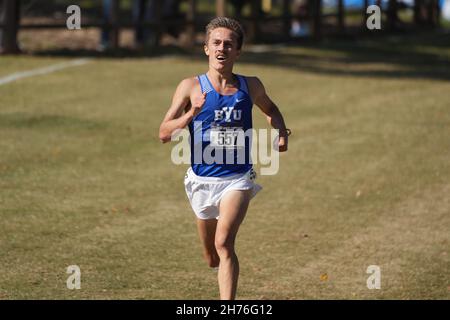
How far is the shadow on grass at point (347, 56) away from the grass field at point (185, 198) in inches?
25.3

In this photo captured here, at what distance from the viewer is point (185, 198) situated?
42.2 feet

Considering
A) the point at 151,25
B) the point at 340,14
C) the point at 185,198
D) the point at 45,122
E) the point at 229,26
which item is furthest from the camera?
the point at 340,14

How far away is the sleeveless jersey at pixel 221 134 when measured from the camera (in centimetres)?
Answer: 798

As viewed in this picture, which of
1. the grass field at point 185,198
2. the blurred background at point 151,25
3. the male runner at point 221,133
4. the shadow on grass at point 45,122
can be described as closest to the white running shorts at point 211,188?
the male runner at point 221,133

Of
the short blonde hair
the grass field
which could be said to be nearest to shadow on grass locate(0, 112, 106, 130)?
the grass field

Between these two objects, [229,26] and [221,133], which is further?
[229,26]

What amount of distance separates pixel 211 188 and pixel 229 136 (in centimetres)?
43

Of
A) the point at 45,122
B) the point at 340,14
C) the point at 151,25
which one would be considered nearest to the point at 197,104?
the point at 45,122

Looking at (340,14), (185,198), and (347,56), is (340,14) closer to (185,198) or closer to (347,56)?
(347,56)

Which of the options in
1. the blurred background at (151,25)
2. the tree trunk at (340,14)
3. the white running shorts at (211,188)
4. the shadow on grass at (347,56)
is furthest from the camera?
the tree trunk at (340,14)

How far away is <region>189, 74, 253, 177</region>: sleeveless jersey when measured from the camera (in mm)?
7980

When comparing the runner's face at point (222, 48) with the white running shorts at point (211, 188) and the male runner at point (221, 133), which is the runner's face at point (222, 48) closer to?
the male runner at point (221, 133)
